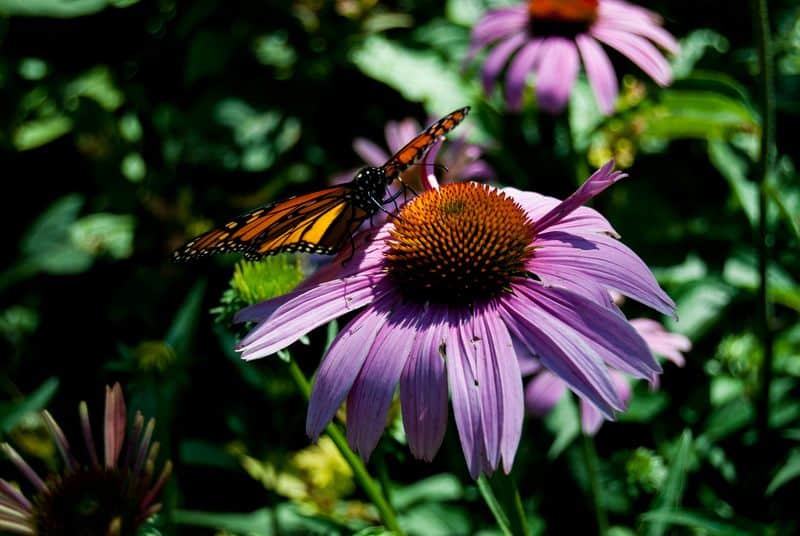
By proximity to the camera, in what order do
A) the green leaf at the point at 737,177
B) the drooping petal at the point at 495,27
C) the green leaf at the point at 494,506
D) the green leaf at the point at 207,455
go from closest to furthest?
1. the green leaf at the point at 494,506
2. the green leaf at the point at 207,455
3. the green leaf at the point at 737,177
4. the drooping petal at the point at 495,27

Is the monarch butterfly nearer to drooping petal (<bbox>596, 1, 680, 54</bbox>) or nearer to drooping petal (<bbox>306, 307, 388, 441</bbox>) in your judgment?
drooping petal (<bbox>306, 307, 388, 441</bbox>)

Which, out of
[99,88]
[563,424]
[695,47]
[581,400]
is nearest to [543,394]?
[563,424]

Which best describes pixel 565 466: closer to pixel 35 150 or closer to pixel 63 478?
pixel 63 478

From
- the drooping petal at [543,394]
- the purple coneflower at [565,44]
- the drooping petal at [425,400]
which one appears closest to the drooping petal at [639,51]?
the purple coneflower at [565,44]

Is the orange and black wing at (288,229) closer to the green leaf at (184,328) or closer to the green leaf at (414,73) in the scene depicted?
the green leaf at (184,328)

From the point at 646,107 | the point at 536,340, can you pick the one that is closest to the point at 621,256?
the point at 536,340

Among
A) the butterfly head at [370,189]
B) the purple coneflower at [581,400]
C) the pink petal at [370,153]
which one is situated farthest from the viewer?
the pink petal at [370,153]

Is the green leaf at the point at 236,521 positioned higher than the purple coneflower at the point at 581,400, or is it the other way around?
the green leaf at the point at 236,521
